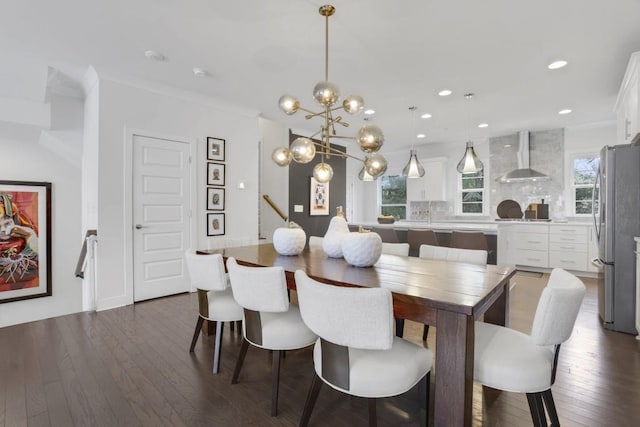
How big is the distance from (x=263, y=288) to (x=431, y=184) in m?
6.25

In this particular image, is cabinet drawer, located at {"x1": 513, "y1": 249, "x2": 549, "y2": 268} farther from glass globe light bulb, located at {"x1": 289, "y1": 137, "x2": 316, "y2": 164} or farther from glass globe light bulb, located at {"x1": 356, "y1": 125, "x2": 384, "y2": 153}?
glass globe light bulb, located at {"x1": 289, "y1": 137, "x2": 316, "y2": 164}

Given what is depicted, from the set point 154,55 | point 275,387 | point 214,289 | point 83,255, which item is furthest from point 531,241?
point 83,255

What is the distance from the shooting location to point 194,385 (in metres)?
1.98

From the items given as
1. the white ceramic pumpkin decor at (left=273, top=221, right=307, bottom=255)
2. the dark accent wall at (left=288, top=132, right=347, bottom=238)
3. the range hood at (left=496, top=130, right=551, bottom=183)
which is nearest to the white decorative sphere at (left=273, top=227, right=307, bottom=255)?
the white ceramic pumpkin decor at (left=273, top=221, right=307, bottom=255)

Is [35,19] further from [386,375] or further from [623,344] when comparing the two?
[623,344]

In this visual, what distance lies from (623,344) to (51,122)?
693 centimetres

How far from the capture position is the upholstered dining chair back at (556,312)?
4.05 ft

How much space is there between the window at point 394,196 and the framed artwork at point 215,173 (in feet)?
16.3

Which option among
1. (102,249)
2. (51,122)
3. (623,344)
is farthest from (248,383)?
(51,122)

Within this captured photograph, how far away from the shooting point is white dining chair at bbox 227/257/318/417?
1659 mm

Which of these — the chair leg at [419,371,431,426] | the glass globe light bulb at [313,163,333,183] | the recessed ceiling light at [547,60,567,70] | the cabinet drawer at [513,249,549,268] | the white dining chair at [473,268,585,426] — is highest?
the recessed ceiling light at [547,60,567,70]

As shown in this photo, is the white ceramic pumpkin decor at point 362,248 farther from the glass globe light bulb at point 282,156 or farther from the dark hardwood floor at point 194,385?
the glass globe light bulb at point 282,156

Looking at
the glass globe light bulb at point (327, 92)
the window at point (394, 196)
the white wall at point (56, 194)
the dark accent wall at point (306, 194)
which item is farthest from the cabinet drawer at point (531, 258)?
the white wall at point (56, 194)

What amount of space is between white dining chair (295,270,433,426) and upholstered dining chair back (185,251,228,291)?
82cm
